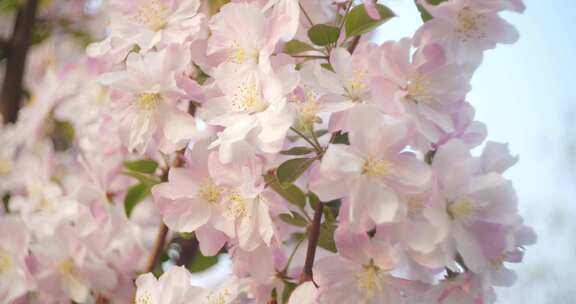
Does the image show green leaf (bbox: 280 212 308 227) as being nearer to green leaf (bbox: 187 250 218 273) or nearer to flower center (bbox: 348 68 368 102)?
flower center (bbox: 348 68 368 102)

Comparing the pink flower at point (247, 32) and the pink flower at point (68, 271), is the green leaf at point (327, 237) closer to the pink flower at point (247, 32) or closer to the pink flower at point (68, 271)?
the pink flower at point (247, 32)

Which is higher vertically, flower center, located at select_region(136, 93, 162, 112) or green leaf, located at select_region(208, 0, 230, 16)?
green leaf, located at select_region(208, 0, 230, 16)

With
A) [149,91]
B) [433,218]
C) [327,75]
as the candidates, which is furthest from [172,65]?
[433,218]

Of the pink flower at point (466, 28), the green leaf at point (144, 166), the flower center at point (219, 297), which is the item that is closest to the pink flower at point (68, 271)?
the green leaf at point (144, 166)

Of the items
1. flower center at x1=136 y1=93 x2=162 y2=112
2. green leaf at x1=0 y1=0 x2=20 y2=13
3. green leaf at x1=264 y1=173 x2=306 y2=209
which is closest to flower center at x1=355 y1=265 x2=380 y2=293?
green leaf at x1=264 y1=173 x2=306 y2=209

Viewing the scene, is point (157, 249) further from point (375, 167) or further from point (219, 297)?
point (375, 167)

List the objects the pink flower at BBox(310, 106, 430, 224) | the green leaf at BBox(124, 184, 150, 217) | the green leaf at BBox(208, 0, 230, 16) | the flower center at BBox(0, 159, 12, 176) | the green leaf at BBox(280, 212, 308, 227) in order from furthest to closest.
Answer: the flower center at BBox(0, 159, 12, 176)
the green leaf at BBox(124, 184, 150, 217)
the green leaf at BBox(208, 0, 230, 16)
the green leaf at BBox(280, 212, 308, 227)
the pink flower at BBox(310, 106, 430, 224)
